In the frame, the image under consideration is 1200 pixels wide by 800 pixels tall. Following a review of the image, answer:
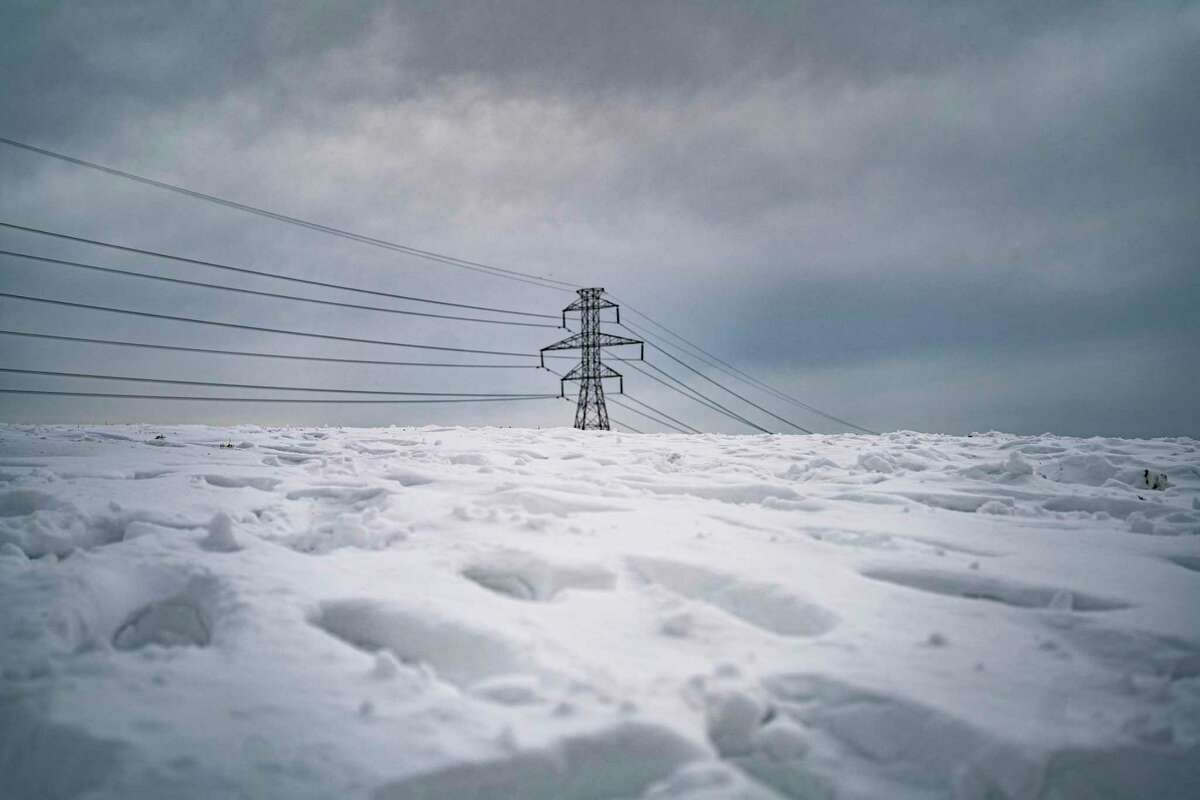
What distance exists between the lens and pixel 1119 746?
1157 millimetres

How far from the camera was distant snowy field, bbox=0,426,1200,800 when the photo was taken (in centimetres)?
109

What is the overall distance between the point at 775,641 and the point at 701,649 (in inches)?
7.8

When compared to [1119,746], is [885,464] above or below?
above

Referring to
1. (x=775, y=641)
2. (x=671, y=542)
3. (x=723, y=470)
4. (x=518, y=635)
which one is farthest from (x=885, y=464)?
(x=518, y=635)

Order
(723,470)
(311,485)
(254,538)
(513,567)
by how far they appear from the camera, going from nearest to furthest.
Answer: (513,567) → (254,538) → (311,485) → (723,470)

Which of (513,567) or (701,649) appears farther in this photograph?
(513,567)

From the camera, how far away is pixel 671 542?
2.26 m

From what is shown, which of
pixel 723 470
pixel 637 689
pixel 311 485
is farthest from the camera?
pixel 723 470

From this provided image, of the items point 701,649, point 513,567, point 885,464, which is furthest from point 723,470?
point 701,649

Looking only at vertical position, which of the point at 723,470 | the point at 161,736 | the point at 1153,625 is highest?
the point at 723,470

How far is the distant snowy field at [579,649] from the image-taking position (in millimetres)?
1094

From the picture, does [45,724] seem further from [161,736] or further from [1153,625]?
[1153,625]

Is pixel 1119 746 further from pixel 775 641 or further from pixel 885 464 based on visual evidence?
pixel 885 464

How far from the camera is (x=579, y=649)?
1.44 metres
